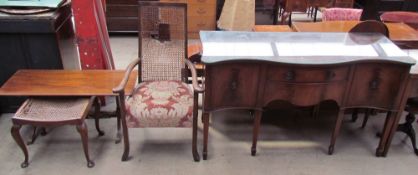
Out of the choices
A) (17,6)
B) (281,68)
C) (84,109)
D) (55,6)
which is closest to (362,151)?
(281,68)

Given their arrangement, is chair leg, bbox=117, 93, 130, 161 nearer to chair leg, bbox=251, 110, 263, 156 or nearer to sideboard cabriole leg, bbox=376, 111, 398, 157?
chair leg, bbox=251, 110, 263, 156

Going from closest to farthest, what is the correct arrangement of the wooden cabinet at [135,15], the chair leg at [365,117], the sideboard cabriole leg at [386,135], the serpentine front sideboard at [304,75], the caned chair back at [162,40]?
the serpentine front sideboard at [304,75] < the sideboard cabriole leg at [386,135] < the caned chair back at [162,40] < the chair leg at [365,117] < the wooden cabinet at [135,15]

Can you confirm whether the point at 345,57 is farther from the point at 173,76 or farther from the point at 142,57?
the point at 142,57

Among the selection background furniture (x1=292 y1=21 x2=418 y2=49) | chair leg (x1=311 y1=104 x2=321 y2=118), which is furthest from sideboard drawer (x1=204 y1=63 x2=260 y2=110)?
background furniture (x1=292 y1=21 x2=418 y2=49)

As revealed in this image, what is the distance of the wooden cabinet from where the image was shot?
170 inches

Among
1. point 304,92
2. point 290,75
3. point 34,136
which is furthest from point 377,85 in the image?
point 34,136

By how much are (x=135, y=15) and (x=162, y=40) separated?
2.12 meters

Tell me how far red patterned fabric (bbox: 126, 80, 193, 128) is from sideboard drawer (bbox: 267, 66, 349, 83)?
588 mm

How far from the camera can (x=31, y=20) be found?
8.04ft

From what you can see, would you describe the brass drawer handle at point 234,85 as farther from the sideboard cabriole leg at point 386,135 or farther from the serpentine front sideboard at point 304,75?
the sideboard cabriole leg at point 386,135

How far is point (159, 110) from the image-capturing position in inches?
83.7

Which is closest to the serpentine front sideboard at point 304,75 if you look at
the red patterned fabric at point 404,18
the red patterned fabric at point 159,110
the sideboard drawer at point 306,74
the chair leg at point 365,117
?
the sideboard drawer at point 306,74

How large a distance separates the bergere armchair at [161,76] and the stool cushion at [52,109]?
1.01 feet

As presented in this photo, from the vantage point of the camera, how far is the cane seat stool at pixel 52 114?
206 centimetres
